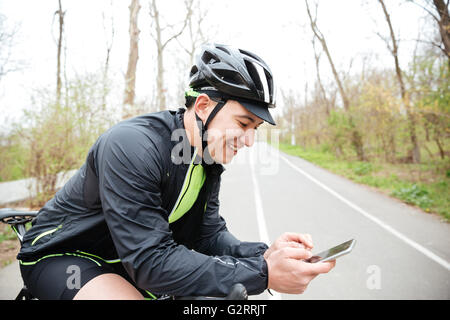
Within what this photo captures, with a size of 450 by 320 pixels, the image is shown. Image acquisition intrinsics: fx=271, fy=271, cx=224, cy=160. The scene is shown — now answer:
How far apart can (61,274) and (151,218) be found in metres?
0.60

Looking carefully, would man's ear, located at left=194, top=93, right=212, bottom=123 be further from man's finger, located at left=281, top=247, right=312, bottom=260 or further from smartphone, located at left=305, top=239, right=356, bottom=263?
smartphone, located at left=305, top=239, right=356, bottom=263

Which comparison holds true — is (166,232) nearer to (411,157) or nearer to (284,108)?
(411,157)

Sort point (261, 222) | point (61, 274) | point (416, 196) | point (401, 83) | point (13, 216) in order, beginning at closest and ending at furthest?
point (61, 274)
point (13, 216)
point (261, 222)
point (416, 196)
point (401, 83)

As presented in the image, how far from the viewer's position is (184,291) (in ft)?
3.77

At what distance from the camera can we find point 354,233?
192 inches

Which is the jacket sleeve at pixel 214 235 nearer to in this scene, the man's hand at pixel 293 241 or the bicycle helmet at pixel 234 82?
the man's hand at pixel 293 241

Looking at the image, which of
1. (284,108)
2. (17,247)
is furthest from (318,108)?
(17,247)

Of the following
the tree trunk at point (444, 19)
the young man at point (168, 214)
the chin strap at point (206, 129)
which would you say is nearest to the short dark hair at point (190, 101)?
the young man at point (168, 214)

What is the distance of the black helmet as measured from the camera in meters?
1.51

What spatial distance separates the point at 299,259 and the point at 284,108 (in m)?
48.7

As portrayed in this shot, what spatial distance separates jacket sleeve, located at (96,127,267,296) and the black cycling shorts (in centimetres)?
32

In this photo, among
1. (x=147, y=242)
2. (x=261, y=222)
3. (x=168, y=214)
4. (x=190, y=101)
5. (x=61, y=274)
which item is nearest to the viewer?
(x=147, y=242)

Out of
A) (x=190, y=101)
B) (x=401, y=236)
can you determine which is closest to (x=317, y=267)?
(x=190, y=101)

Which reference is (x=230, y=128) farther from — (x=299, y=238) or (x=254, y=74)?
(x=299, y=238)
